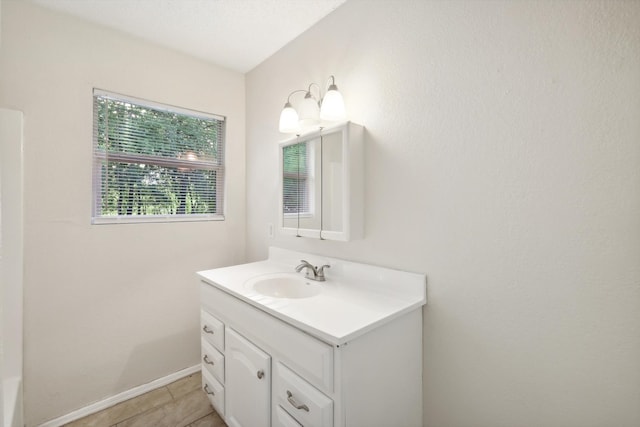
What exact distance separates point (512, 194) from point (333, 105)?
924mm

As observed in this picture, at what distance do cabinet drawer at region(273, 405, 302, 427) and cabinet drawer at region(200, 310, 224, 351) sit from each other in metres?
0.50

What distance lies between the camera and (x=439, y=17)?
Result: 3.99 feet

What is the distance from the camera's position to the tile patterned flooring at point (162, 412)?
166 cm

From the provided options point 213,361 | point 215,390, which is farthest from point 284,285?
point 215,390

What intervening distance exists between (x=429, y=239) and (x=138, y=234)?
1.82 metres

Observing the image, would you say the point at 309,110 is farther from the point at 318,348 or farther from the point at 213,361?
the point at 213,361

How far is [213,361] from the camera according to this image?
1.61 metres

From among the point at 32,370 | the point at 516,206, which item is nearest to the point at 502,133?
the point at 516,206

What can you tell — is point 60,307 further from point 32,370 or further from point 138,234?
point 138,234

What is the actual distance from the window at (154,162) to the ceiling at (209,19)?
17.0 inches

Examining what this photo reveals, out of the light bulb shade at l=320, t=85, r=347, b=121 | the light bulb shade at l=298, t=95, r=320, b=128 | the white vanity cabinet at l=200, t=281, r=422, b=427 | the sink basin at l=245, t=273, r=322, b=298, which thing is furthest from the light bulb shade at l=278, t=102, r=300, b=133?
the white vanity cabinet at l=200, t=281, r=422, b=427

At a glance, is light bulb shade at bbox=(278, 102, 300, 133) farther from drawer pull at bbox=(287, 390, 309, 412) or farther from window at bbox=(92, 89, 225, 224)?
drawer pull at bbox=(287, 390, 309, 412)

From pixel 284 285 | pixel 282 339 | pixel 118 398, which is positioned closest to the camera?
pixel 282 339

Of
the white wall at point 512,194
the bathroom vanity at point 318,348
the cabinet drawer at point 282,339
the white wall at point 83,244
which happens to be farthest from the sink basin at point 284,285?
the white wall at point 83,244
